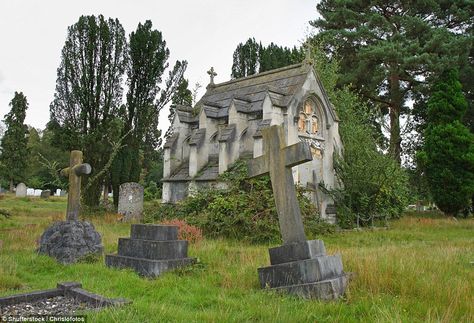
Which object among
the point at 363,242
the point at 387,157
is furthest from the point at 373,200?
the point at 363,242

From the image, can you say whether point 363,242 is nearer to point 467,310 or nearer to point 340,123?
point 467,310

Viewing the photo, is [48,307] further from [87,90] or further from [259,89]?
[87,90]

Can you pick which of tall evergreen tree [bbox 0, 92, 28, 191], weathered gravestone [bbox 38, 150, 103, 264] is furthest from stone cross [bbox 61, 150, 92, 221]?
tall evergreen tree [bbox 0, 92, 28, 191]

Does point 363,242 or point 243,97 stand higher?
point 243,97

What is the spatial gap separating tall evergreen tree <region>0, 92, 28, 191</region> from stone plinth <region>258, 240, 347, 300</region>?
4470 cm

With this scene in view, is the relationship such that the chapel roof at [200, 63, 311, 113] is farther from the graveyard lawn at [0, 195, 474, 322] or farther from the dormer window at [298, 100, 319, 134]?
the graveyard lawn at [0, 195, 474, 322]

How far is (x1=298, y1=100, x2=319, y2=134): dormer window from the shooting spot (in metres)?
16.9

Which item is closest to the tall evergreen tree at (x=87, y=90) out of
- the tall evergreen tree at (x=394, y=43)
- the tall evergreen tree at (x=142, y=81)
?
the tall evergreen tree at (x=142, y=81)

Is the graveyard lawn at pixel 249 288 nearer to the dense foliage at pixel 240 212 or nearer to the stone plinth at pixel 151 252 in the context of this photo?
the stone plinth at pixel 151 252

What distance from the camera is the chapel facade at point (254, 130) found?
1628 centimetres

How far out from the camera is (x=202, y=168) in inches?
703

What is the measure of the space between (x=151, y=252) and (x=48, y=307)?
2.84 meters

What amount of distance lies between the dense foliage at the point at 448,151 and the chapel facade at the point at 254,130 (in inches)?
278

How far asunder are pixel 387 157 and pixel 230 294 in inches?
Result: 516
